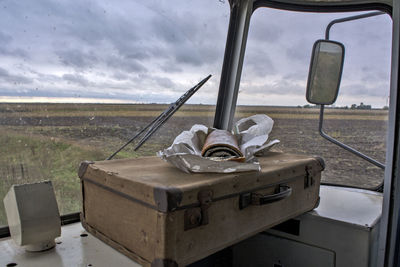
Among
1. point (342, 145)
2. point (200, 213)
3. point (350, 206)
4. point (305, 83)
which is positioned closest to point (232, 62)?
point (305, 83)

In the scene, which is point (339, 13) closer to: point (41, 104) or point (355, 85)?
point (355, 85)

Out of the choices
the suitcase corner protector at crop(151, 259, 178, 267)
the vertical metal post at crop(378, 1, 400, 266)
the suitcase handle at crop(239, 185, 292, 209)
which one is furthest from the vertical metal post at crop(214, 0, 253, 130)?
the suitcase corner protector at crop(151, 259, 178, 267)

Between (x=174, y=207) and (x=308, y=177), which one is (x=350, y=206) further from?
(x=174, y=207)

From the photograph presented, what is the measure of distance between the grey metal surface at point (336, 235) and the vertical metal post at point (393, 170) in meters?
0.06

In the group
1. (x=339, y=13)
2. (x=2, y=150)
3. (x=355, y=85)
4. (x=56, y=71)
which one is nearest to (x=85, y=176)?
(x=2, y=150)

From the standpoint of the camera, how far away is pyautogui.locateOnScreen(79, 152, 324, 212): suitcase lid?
814mm

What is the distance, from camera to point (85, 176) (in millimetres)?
1121

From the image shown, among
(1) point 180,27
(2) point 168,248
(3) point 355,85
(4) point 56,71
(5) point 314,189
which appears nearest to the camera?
(2) point 168,248

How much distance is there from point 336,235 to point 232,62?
1137 mm

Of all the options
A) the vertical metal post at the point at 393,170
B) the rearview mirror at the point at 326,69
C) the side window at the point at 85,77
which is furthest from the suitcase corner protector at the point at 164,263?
the rearview mirror at the point at 326,69

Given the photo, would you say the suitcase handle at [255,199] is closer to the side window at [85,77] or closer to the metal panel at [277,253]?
the metal panel at [277,253]

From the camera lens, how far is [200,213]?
864 millimetres

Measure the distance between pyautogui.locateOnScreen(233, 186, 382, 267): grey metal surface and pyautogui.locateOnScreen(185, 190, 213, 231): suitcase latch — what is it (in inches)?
28.9

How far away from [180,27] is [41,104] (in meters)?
0.81
